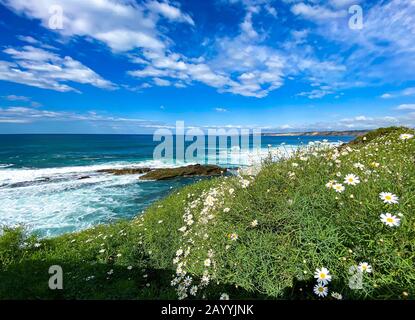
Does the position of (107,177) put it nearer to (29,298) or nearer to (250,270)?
(29,298)

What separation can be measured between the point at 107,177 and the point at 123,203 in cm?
1273

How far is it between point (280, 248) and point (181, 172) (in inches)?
1095

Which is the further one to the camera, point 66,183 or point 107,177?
point 107,177

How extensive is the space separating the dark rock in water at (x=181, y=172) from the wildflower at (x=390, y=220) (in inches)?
1012

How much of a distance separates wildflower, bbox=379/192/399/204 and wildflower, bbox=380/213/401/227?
6.6 inches

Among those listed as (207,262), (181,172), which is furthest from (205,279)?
(181,172)

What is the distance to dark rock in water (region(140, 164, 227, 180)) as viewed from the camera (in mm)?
29367

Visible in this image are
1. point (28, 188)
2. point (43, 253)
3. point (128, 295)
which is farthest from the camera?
point (28, 188)

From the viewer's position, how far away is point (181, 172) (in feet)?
101

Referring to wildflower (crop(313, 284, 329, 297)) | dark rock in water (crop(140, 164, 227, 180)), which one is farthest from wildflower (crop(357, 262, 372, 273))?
dark rock in water (crop(140, 164, 227, 180))

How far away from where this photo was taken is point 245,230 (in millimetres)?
3902

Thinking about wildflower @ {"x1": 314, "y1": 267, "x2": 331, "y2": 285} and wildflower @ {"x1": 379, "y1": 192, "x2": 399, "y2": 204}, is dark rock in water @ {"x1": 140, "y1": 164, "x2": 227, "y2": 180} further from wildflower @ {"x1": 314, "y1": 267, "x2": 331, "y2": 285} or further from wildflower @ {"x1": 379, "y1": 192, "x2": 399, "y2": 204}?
wildflower @ {"x1": 314, "y1": 267, "x2": 331, "y2": 285}

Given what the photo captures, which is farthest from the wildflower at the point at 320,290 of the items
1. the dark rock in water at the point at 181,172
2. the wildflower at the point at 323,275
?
the dark rock in water at the point at 181,172
